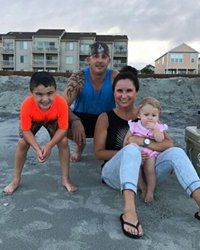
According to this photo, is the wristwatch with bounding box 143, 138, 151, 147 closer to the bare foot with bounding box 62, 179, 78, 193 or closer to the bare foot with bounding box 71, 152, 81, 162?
the bare foot with bounding box 62, 179, 78, 193

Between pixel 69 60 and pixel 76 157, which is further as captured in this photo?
pixel 69 60

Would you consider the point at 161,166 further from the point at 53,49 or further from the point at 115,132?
the point at 53,49

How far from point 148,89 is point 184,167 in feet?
44.3

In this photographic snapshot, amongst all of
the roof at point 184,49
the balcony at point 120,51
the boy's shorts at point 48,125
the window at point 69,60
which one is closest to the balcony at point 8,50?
the window at point 69,60

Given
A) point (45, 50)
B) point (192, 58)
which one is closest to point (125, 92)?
point (45, 50)

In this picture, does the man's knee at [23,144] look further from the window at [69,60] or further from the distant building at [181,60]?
the distant building at [181,60]

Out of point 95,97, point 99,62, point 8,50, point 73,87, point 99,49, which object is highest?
point 8,50

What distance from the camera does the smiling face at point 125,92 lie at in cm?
313

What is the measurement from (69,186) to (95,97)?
3.69 ft

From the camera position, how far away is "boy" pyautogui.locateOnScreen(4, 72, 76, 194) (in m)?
3.01

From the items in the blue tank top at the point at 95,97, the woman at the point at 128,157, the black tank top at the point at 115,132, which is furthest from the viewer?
the blue tank top at the point at 95,97

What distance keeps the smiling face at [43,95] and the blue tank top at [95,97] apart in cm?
104

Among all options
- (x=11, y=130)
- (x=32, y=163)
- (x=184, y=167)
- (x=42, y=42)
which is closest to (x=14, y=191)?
(x=32, y=163)

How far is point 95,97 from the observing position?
4070 millimetres
